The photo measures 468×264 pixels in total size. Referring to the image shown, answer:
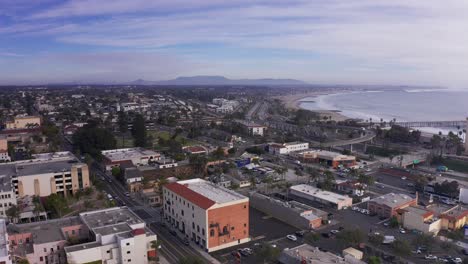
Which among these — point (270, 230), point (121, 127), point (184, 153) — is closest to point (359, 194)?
point (270, 230)

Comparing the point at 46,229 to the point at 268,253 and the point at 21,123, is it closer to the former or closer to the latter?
the point at 268,253

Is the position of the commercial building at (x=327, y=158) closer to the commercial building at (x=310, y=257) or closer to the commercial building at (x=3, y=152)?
the commercial building at (x=310, y=257)

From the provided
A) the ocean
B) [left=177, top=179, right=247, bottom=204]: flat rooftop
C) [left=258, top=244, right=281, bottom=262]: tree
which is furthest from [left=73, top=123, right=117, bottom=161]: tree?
the ocean

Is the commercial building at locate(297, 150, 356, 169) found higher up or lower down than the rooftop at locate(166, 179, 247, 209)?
lower down

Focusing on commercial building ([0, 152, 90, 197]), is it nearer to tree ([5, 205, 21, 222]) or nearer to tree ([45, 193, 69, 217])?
tree ([45, 193, 69, 217])

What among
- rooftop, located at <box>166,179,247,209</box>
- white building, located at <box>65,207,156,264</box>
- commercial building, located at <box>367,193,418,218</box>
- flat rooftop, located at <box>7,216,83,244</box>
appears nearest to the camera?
white building, located at <box>65,207,156,264</box>

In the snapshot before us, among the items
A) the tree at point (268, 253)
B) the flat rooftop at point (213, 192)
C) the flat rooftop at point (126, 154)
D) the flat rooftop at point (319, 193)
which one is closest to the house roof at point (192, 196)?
the flat rooftop at point (213, 192)

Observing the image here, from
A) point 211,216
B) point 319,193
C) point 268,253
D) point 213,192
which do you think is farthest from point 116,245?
point 319,193
